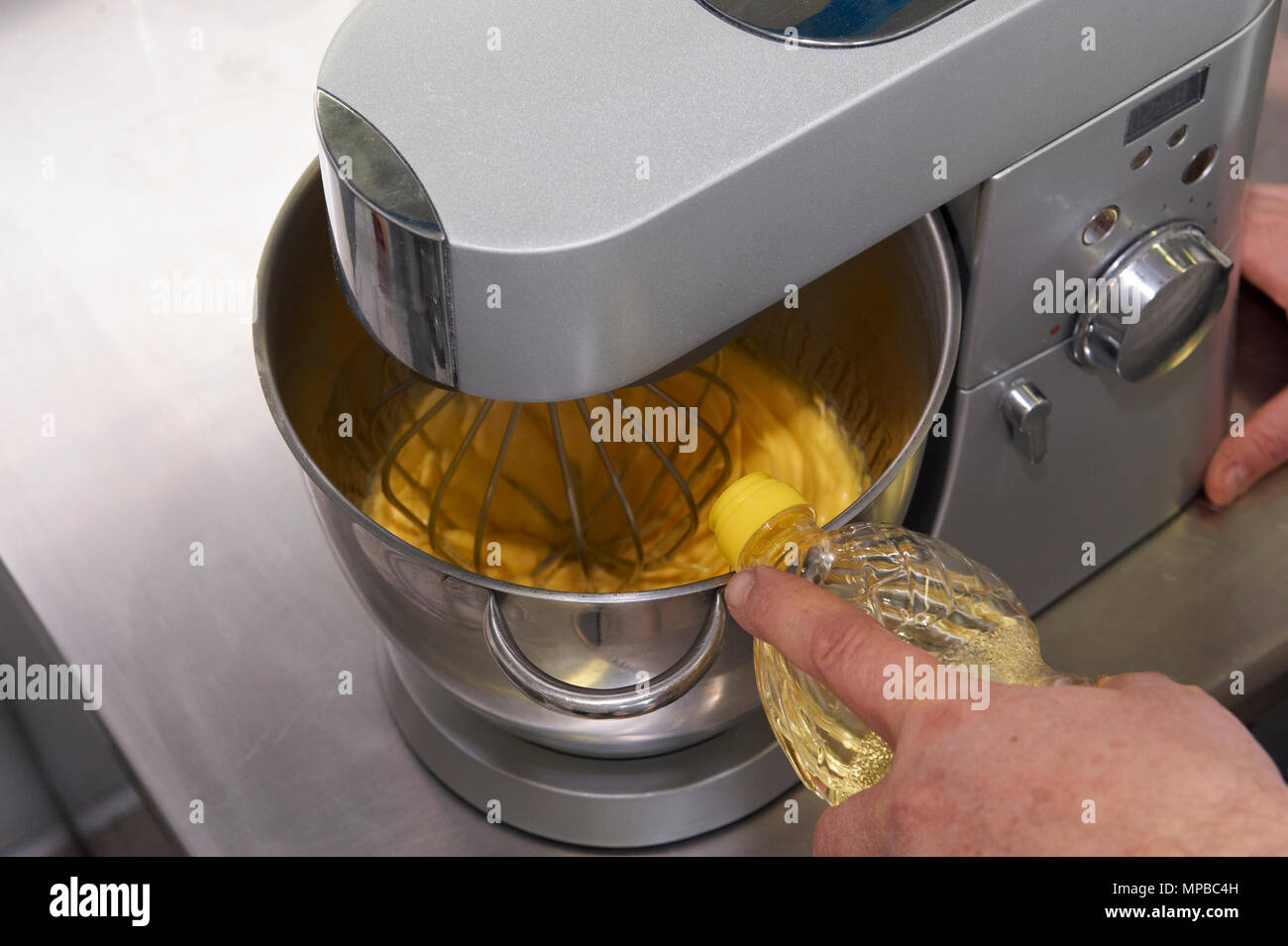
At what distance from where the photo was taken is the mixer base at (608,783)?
54 centimetres

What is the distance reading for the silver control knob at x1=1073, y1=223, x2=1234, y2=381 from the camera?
18.3 inches

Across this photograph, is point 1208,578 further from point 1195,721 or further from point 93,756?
point 93,756

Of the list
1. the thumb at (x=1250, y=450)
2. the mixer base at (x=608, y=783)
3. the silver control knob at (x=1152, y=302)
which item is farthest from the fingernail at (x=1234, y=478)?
the mixer base at (x=608, y=783)

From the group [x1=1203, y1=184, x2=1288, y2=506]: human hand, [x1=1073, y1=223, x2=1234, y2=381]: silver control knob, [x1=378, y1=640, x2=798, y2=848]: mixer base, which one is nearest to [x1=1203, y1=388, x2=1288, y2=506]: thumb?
[x1=1203, y1=184, x2=1288, y2=506]: human hand

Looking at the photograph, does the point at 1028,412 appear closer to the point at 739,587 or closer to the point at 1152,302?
the point at 1152,302

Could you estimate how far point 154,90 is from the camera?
0.74 meters

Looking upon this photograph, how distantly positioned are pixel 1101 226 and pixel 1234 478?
0.20m

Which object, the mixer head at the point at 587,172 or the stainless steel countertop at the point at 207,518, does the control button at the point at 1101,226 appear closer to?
the mixer head at the point at 587,172

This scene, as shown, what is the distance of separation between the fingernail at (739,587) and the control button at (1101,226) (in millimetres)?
178

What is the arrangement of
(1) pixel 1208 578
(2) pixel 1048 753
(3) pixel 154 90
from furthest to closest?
(3) pixel 154 90 → (1) pixel 1208 578 → (2) pixel 1048 753

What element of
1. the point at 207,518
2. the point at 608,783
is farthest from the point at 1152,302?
the point at 207,518
